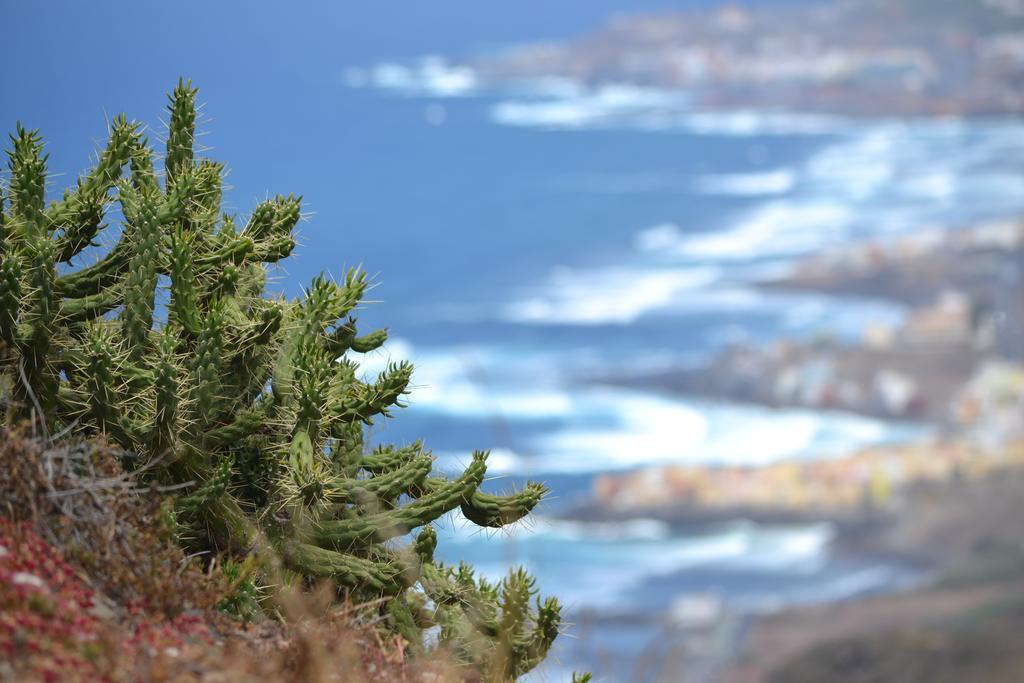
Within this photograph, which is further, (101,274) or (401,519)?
(101,274)

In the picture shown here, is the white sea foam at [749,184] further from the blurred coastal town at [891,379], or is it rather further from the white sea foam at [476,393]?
the white sea foam at [476,393]

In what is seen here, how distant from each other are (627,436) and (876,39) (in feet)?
49.2

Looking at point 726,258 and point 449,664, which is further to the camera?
point 726,258

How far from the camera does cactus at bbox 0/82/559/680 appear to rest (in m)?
3.28

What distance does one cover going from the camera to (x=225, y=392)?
11.5ft

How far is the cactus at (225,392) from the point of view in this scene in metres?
3.28

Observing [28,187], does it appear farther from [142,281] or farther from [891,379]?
[891,379]

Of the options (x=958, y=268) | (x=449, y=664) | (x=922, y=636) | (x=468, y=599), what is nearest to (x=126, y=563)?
(x=449, y=664)

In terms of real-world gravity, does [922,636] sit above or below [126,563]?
above

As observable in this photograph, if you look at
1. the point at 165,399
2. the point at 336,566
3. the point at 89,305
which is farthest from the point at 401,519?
the point at 89,305

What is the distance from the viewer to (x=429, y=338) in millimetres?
25594

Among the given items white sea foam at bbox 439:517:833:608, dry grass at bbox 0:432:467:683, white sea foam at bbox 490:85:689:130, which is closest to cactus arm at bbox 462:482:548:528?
dry grass at bbox 0:432:467:683

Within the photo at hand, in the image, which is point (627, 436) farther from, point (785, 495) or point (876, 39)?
point (876, 39)

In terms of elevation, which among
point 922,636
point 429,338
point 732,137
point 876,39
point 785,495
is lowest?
point 922,636
